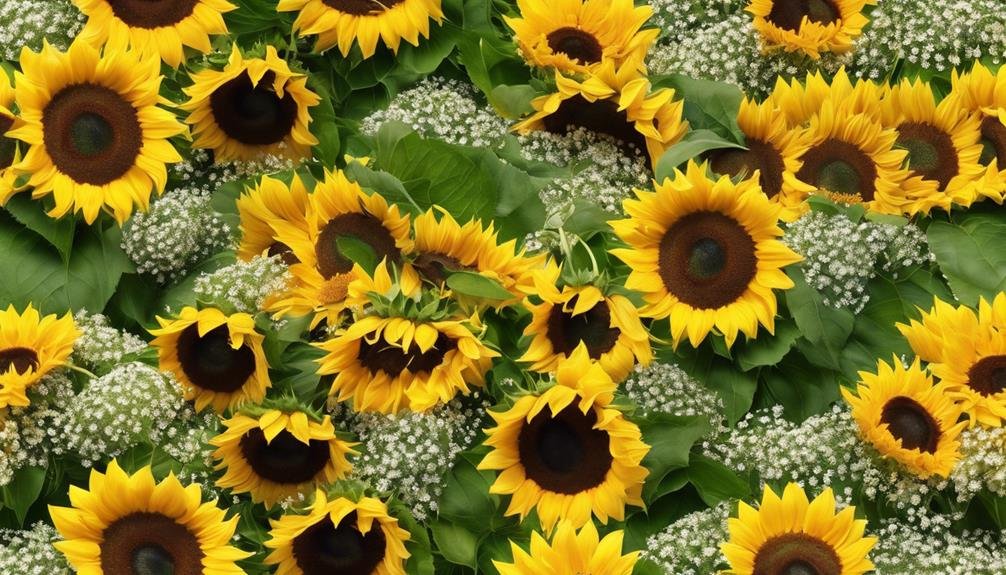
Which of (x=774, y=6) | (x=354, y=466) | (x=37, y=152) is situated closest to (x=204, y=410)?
(x=354, y=466)

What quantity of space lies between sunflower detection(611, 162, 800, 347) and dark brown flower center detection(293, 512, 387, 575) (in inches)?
16.8

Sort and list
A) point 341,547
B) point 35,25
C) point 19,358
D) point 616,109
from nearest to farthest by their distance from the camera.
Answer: point 341,547 → point 19,358 → point 616,109 → point 35,25

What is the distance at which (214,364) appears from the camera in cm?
229

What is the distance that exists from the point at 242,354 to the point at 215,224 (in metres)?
0.30

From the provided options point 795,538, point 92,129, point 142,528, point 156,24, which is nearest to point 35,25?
point 156,24

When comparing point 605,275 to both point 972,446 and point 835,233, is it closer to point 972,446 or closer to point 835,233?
point 835,233

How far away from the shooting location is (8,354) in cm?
227

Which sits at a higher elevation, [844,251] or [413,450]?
[844,251]

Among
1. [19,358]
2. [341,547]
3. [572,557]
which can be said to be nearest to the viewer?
[572,557]

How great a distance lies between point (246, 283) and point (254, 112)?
1.08ft

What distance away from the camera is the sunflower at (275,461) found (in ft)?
7.21

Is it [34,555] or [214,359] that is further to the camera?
[214,359]

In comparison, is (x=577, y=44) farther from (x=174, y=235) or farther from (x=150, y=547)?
(x=150, y=547)

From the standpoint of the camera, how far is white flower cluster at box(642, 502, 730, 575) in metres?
2.15
